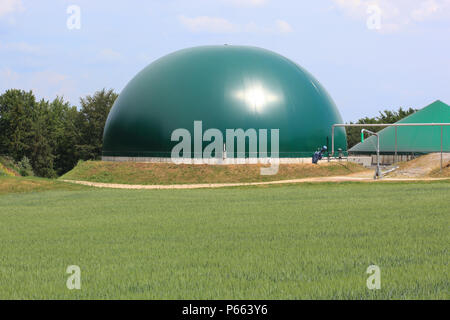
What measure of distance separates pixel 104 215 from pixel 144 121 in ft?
104

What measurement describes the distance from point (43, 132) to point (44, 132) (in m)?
0.20

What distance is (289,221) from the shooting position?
1734cm

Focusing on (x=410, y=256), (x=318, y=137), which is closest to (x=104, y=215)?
(x=410, y=256)

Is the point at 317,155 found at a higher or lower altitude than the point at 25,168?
higher

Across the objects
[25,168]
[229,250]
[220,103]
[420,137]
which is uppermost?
[220,103]

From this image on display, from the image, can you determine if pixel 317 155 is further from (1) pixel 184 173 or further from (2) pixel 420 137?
(2) pixel 420 137

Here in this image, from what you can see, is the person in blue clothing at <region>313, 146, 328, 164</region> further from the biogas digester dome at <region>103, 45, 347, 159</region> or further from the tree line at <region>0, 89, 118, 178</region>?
the tree line at <region>0, 89, 118, 178</region>

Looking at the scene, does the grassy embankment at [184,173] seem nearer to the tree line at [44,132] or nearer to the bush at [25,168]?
the bush at [25,168]

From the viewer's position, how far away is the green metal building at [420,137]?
58.3 metres

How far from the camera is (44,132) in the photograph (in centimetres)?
7800

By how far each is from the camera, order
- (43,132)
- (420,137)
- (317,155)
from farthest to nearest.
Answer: (43,132) < (420,137) < (317,155)

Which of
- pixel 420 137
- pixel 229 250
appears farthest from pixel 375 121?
pixel 229 250

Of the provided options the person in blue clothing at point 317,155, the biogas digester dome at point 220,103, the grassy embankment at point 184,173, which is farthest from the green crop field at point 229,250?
the biogas digester dome at point 220,103

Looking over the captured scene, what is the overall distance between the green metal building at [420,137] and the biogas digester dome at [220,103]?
824cm
